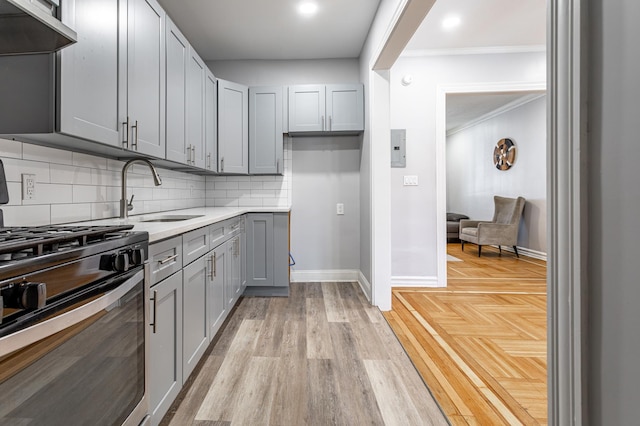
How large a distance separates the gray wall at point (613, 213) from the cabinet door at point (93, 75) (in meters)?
1.61

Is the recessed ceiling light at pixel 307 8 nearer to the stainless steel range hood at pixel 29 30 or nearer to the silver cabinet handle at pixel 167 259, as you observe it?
the stainless steel range hood at pixel 29 30

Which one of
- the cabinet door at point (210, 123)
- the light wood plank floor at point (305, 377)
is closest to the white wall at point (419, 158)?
the light wood plank floor at point (305, 377)

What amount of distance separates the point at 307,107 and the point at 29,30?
2.57 metres

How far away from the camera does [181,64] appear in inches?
88.5

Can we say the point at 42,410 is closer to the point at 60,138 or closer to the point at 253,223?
the point at 60,138

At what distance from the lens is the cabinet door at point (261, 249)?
310cm

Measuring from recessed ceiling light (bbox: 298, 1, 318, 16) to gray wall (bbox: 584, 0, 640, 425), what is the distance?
8.09 ft

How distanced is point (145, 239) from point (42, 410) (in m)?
0.57

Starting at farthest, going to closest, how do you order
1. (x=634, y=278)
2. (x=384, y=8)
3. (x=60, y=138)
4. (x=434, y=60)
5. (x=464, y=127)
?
(x=464, y=127) → (x=434, y=60) → (x=384, y=8) → (x=60, y=138) → (x=634, y=278)

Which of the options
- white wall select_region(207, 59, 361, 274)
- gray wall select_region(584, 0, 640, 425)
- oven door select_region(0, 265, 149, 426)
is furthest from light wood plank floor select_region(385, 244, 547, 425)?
oven door select_region(0, 265, 149, 426)

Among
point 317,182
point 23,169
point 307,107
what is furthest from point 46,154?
point 317,182

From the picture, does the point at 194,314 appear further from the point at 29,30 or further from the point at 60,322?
the point at 29,30

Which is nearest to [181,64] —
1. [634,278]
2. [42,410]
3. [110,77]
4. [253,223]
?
[110,77]

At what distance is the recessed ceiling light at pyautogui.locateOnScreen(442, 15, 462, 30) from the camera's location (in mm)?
2884
